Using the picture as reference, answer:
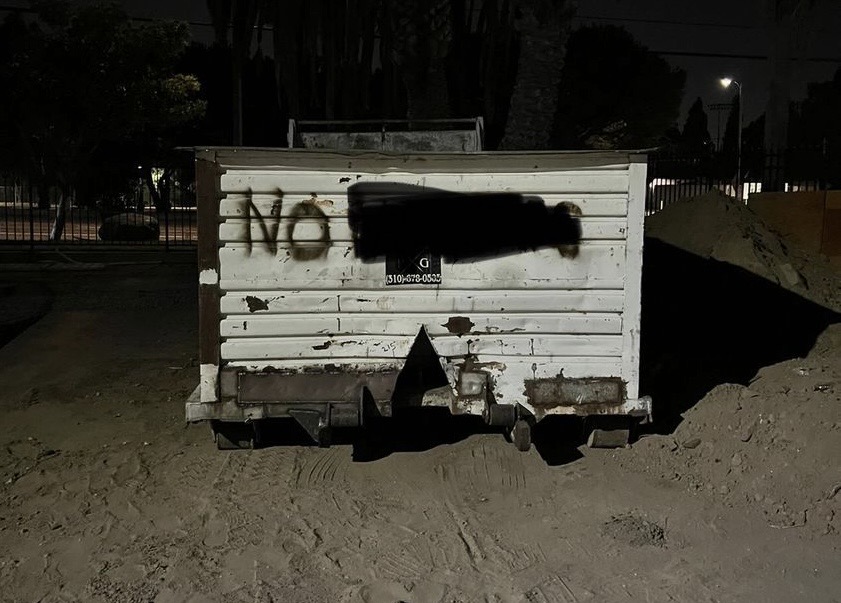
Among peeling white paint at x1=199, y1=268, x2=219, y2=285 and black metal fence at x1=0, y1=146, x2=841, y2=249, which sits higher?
black metal fence at x1=0, y1=146, x2=841, y2=249

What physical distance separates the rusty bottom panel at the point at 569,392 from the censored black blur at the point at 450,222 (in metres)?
0.87

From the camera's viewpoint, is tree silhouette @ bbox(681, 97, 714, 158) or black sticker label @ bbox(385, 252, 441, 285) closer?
black sticker label @ bbox(385, 252, 441, 285)

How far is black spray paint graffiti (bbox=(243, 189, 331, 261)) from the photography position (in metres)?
5.00

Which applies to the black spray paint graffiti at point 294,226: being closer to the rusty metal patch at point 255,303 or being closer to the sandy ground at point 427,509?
the rusty metal patch at point 255,303

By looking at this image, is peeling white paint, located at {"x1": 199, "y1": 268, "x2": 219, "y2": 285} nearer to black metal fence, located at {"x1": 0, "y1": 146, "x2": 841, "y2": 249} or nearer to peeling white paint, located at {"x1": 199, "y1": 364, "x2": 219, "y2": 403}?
peeling white paint, located at {"x1": 199, "y1": 364, "x2": 219, "y2": 403}

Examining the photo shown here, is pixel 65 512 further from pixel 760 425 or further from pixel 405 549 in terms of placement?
pixel 760 425

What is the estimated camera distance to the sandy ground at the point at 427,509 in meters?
4.20

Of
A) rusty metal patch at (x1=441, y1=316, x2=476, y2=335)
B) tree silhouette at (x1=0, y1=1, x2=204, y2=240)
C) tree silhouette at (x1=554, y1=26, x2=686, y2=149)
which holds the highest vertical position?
tree silhouette at (x1=554, y1=26, x2=686, y2=149)

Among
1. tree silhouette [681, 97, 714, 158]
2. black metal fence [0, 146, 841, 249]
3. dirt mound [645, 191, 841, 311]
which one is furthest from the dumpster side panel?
tree silhouette [681, 97, 714, 158]

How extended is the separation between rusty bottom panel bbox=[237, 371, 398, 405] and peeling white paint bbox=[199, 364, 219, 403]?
0.14 meters

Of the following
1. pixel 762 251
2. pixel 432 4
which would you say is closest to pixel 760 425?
pixel 762 251

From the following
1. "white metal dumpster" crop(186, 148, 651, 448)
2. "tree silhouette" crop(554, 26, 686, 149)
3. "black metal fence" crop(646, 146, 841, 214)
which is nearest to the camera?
"white metal dumpster" crop(186, 148, 651, 448)

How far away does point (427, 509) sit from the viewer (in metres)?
5.14

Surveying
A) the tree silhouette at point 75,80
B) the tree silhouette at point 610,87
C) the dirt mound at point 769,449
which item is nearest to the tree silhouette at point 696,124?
the tree silhouette at point 610,87
